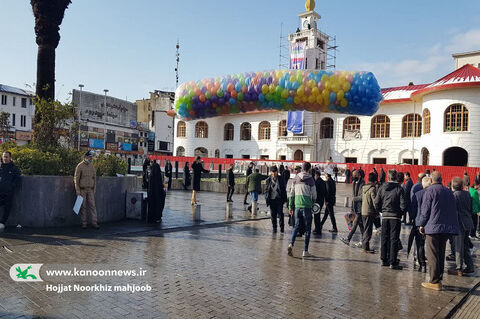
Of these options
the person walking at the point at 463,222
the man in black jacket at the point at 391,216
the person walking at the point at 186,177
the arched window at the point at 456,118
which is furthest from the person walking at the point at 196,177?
the arched window at the point at 456,118

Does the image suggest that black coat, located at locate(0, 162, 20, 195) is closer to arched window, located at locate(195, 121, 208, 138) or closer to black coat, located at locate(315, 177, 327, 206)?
black coat, located at locate(315, 177, 327, 206)

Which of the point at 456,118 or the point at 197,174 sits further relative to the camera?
the point at 456,118

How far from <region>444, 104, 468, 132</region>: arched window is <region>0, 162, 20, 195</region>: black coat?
2984 cm

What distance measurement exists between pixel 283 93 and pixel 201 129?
1271 inches

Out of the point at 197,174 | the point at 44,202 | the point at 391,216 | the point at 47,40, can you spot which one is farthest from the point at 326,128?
the point at 44,202

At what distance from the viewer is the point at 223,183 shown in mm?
20703

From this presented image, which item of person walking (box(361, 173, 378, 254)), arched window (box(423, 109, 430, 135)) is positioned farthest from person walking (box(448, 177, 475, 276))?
arched window (box(423, 109, 430, 135))

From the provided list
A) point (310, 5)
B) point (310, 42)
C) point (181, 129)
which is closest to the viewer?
point (310, 42)

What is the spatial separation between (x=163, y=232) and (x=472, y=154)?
27.2m

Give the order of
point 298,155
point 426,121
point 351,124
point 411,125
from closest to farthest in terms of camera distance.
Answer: point 426,121, point 411,125, point 351,124, point 298,155

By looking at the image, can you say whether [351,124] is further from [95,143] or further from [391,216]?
[95,143]

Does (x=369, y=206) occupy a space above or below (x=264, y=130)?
below

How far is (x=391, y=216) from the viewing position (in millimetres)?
6449

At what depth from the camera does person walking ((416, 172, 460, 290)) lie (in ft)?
17.9
